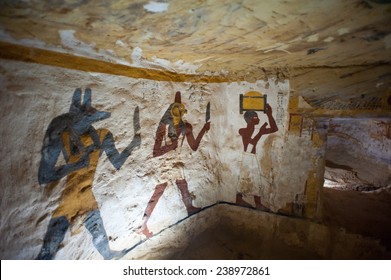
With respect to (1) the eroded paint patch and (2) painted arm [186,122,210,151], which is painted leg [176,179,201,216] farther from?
(1) the eroded paint patch

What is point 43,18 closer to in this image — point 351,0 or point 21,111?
point 21,111

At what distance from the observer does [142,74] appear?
1.96m

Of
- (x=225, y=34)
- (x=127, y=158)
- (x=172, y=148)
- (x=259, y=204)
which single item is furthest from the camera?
(x=259, y=204)

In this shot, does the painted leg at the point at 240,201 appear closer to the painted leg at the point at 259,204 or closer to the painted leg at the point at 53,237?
the painted leg at the point at 259,204

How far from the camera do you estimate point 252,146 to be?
8.40ft

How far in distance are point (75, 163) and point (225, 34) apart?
1.31 meters

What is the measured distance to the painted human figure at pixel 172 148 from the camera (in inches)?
86.7

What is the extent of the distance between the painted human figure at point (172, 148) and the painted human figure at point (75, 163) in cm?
46

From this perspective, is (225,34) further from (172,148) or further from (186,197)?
(186,197)

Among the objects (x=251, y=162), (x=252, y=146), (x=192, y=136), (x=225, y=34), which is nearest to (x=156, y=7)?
(x=225, y=34)

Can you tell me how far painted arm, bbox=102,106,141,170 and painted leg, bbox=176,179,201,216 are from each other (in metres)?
0.71

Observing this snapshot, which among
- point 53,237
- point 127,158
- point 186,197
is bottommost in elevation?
point 186,197

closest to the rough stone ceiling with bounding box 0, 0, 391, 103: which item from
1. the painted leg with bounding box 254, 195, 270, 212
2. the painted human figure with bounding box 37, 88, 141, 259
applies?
the painted human figure with bounding box 37, 88, 141, 259

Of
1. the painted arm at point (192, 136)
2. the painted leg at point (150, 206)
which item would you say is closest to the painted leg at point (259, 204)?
the painted arm at point (192, 136)
